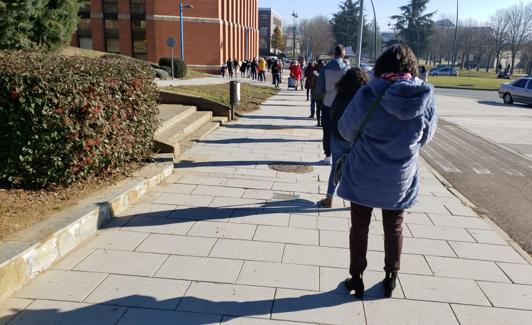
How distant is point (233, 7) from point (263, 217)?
49.4 metres

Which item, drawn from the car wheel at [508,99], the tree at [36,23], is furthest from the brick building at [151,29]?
the tree at [36,23]

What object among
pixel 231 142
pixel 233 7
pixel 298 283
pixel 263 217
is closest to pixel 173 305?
pixel 298 283

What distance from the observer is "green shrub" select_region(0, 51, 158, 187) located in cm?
448

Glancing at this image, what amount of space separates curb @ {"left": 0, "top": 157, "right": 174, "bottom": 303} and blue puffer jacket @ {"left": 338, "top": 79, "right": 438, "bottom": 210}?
7.99ft

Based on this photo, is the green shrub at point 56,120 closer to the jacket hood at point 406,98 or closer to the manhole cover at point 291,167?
the manhole cover at point 291,167

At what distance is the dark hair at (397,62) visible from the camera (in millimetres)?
2984

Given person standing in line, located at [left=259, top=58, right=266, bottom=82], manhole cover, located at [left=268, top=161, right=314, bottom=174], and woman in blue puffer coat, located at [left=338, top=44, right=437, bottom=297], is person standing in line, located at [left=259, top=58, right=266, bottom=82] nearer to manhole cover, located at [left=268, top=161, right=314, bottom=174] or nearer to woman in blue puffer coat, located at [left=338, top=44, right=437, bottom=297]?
manhole cover, located at [left=268, top=161, right=314, bottom=174]

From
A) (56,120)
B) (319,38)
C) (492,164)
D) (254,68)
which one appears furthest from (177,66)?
(319,38)

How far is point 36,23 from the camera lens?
13.7m

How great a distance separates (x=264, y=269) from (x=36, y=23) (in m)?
13.4

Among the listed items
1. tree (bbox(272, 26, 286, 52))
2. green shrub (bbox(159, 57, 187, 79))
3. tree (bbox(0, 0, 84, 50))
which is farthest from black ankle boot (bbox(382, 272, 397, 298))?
tree (bbox(272, 26, 286, 52))

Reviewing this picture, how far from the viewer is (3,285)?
307 centimetres

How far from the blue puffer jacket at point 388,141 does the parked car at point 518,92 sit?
24.2 m

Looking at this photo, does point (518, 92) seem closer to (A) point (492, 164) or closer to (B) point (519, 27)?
(A) point (492, 164)
